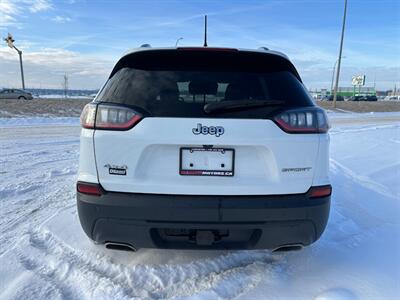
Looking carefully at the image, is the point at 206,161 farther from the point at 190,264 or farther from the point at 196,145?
the point at 190,264

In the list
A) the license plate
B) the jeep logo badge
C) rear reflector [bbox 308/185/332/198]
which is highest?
the jeep logo badge

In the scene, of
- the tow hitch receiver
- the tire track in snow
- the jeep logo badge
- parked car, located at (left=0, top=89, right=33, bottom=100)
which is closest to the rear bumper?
the tow hitch receiver

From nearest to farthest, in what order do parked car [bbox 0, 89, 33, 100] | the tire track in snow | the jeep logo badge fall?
the jeep logo badge
the tire track in snow
parked car [bbox 0, 89, 33, 100]

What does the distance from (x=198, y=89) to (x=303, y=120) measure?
0.78 metres

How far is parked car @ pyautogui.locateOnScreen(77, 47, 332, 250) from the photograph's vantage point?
89.1 inches

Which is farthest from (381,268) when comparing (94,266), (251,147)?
(94,266)

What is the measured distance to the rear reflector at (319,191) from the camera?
94.8 inches

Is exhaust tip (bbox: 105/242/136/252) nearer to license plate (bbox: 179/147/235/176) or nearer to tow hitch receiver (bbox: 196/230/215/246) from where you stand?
tow hitch receiver (bbox: 196/230/215/246)

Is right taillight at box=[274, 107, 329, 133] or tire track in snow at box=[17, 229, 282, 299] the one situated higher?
right taillight at box=[274, 107, 329, 133]

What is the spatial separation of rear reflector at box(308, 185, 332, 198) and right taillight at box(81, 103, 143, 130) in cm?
131

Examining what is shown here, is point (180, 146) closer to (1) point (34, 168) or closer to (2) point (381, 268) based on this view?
(2) point (381, 268)

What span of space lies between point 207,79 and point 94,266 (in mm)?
1764

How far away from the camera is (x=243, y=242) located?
8.04ft

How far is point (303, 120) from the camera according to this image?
7.75 feet
